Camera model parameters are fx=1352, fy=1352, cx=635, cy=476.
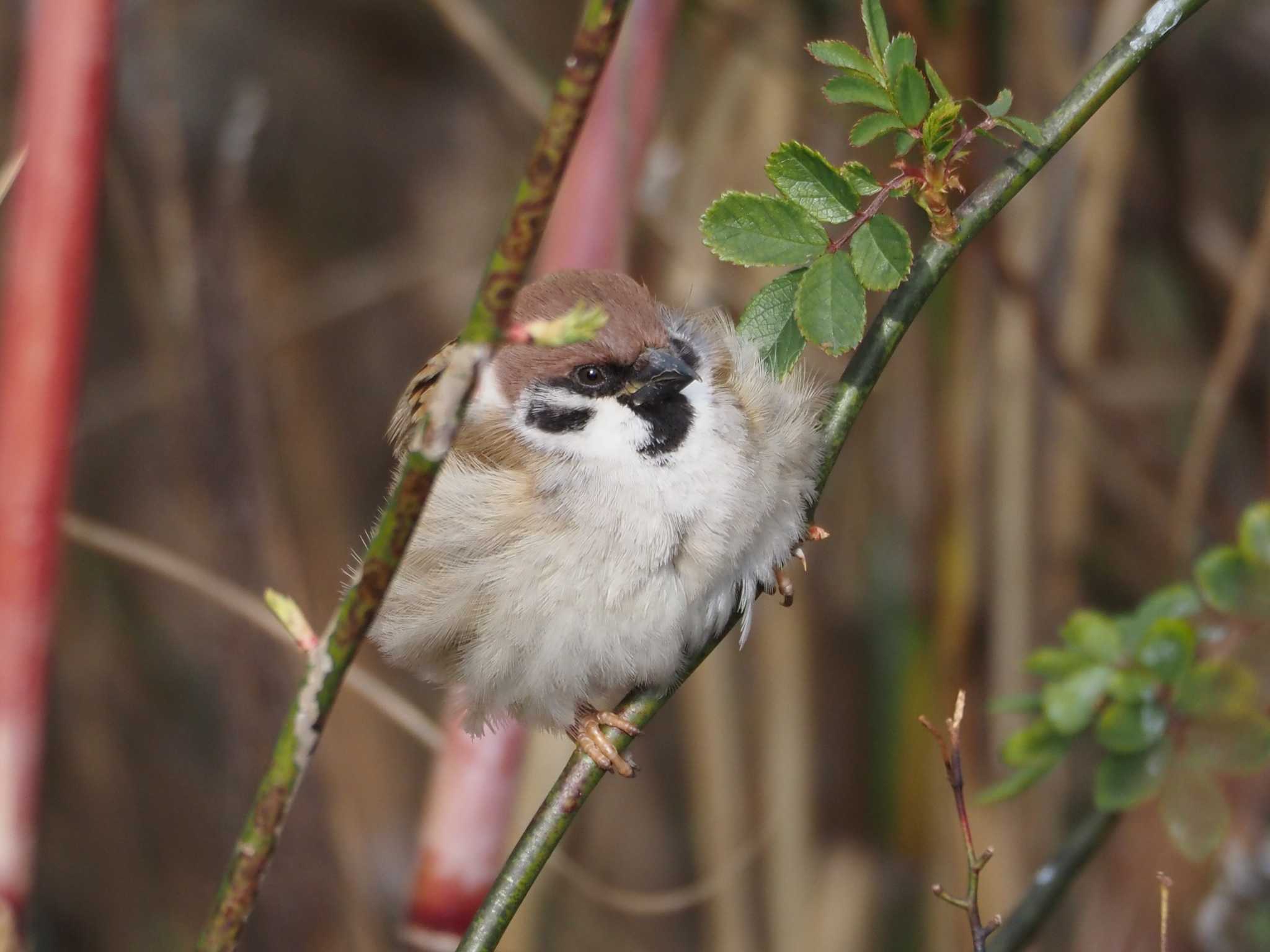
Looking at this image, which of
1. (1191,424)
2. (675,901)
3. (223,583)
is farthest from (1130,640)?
(1191,424)

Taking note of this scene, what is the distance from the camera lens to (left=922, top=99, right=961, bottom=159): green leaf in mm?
1298

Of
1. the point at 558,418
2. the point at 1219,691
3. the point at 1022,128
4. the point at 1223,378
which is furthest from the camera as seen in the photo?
the point at 1223,378

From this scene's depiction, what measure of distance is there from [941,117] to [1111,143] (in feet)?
6.28

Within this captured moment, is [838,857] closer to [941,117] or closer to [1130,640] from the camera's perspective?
[1130,640]

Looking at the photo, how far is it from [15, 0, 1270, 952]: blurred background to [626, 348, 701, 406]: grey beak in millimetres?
289

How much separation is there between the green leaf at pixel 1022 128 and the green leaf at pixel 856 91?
0.12 m

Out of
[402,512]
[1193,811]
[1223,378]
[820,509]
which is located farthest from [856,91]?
[820,509]

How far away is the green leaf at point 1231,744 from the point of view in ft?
5.35

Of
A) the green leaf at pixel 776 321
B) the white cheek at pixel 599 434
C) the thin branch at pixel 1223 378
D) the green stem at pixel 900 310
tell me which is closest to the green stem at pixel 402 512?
the green stem at pixel 900 310

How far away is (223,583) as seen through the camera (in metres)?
2.05

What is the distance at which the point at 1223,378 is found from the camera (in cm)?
278

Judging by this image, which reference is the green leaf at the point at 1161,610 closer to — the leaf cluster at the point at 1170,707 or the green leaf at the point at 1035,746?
the leaf cluster at the point at 1170,707

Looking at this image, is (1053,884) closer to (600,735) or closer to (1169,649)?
(1169,649)

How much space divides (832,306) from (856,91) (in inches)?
8.2
